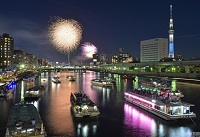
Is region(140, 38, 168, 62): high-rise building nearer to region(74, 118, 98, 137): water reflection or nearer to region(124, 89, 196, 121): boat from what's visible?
region(124, 89, 196, 121): boat

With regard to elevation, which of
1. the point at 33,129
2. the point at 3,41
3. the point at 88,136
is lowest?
the point at 88,136

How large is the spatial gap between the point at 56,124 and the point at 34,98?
15741 millimetres

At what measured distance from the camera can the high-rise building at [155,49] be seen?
511 ft

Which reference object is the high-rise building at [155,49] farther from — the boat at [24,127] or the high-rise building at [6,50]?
the boat at [24,127]

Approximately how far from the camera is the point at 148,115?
23891 mm

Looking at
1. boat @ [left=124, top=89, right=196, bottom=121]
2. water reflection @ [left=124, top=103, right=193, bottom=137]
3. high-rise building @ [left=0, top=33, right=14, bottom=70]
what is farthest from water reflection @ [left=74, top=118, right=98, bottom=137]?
high-rise building @ [left=0, top=33, right=14, bottom=70]

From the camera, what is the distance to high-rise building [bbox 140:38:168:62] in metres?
156

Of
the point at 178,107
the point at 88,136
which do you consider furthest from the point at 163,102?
the point at 88,136

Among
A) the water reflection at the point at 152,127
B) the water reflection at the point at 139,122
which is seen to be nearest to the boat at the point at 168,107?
the water reflection at the point at 152,127

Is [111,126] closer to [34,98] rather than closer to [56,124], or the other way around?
[56,124]

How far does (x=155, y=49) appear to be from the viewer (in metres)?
158

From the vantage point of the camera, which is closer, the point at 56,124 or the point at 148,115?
the point at 56,124

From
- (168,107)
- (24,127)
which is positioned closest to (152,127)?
(168,107)

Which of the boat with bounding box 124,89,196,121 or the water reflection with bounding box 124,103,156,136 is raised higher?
the boat with bounding box 124,89,196,121
